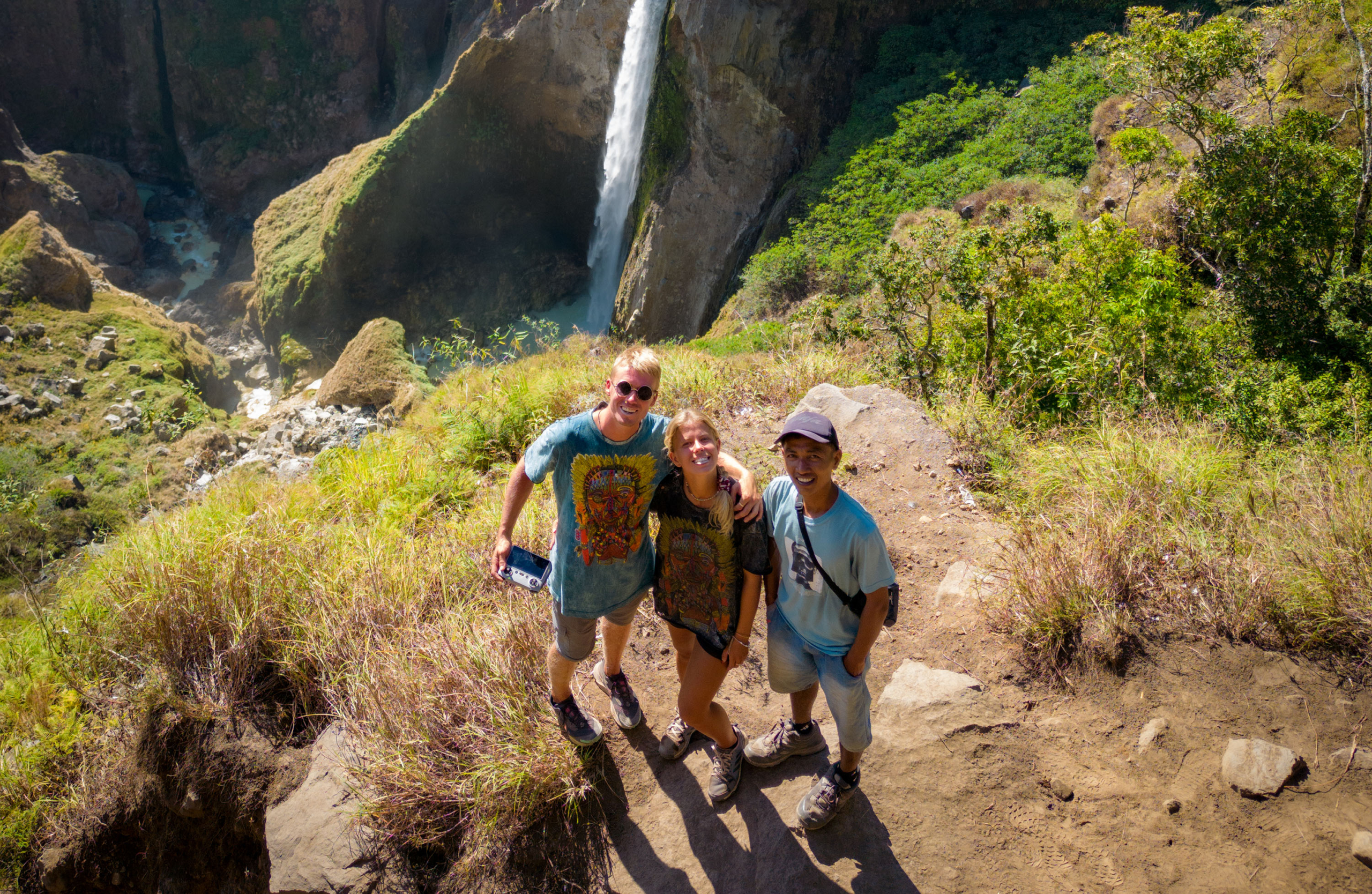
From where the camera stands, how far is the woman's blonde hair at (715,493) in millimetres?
2250

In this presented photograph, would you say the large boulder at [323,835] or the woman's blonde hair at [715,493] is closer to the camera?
the woman's blonde hair at [715,493]

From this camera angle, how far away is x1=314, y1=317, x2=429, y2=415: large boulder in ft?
41.2

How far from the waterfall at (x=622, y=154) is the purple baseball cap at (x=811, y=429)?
1646 centimetres

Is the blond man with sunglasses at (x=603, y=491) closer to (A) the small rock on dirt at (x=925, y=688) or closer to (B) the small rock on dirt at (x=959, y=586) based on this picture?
(A) the small rock on dirt at (x=925, y=688)

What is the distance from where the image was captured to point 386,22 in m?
29.7

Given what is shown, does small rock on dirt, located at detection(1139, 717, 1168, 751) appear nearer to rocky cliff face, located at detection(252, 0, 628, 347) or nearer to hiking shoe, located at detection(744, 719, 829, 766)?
hiking shoe, located at detection(744, 719, 829, 766)

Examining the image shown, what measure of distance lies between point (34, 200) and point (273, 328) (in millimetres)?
12586

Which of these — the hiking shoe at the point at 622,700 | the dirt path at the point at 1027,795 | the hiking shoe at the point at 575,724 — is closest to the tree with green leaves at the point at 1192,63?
the dirt path at the point at 1027,795

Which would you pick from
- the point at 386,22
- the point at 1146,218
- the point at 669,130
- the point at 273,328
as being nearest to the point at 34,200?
the point at 273,328

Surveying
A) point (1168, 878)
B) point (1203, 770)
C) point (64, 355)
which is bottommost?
point (64, 355)

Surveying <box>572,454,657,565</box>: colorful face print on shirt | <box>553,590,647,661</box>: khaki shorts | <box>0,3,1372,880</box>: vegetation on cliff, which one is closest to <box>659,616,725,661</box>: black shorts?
<box>553,590,647,661</box>: khaki shorts

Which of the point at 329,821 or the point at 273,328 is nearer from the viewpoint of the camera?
the point at 329,821

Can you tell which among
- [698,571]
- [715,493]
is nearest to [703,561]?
[698,571]

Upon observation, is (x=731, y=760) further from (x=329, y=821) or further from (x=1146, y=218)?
(x=1146, y=218)
